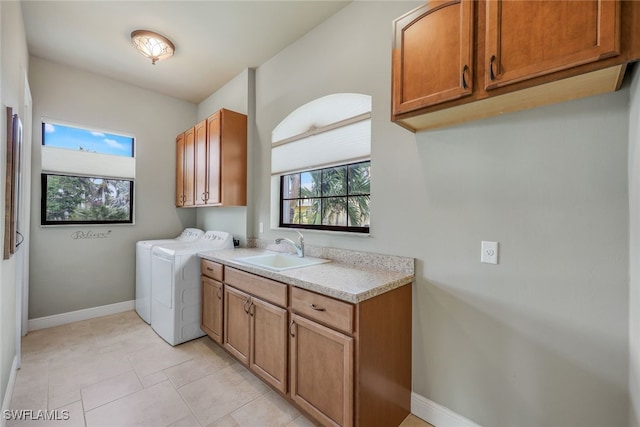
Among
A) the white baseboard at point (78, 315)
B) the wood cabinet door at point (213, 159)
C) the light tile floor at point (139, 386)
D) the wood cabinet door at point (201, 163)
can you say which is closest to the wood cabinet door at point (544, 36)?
the light tile floor at point (139, 386)

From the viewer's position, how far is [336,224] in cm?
254

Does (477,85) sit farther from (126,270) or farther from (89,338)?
(126,270)

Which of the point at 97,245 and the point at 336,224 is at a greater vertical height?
the point at 336,224

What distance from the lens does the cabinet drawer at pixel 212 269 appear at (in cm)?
244

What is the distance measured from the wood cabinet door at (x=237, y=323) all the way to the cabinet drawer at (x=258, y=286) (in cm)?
6

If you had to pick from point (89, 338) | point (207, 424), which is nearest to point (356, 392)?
point (207, 424)

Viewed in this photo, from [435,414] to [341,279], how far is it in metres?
1.02

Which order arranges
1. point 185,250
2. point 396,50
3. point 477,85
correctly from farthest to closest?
point 185,250 → point 396,50 → point 477,85

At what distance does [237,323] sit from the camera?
2.23m

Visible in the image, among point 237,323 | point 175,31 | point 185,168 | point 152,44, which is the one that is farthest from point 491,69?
point 185,168

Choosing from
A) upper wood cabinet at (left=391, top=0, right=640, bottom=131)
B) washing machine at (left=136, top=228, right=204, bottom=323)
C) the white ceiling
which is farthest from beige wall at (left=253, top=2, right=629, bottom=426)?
washing machine at (left=136, top=228, right=204, bottom=323)

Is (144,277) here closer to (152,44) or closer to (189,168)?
(189,168)

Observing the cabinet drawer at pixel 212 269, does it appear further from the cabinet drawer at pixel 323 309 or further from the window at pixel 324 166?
the cabinet drawer at pixel 323 309

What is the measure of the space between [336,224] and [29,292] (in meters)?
3.35
